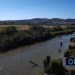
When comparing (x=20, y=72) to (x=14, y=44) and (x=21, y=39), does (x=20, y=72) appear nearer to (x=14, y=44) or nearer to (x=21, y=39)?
(x=14, y=44)

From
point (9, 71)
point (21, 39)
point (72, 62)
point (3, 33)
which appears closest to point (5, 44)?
point (21, 39)

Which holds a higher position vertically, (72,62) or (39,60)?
(72,62)

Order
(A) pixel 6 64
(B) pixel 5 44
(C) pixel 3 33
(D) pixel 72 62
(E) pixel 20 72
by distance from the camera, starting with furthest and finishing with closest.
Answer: (C) pixel 3 33 < (B) pixel 5 44 < (A) pixel 6 64 < (E) pixel 20 72 < (D) pixel 72 62

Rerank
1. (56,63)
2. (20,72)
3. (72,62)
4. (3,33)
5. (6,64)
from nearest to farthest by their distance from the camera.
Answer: (72,62) → (56,63) → (20,72) → (6,64) → (3,33)

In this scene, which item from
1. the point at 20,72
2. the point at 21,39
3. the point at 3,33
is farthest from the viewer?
the point at 3,33

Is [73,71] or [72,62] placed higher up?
[72,62]

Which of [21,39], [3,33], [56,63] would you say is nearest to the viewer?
[56,63]

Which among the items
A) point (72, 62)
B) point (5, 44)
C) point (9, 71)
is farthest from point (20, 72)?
point (5, 44)

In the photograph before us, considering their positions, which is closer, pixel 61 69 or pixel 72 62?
pixel 72 62

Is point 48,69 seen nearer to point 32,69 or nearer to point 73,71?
point 73,71
